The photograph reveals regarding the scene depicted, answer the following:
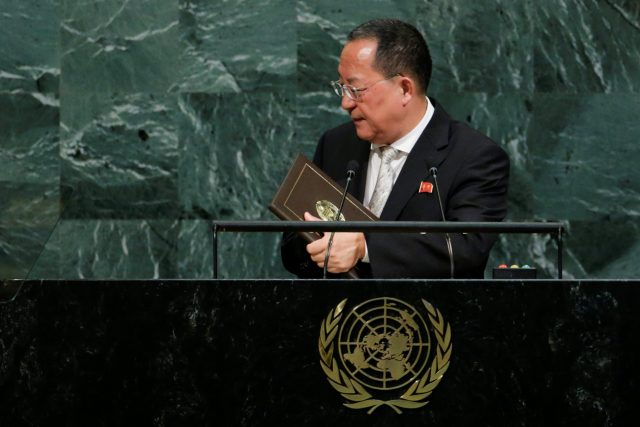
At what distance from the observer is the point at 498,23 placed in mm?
6262

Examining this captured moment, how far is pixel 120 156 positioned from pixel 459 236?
2.51 metres

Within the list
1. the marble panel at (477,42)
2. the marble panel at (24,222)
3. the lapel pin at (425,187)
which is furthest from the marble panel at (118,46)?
the lapel pin at (425,187)

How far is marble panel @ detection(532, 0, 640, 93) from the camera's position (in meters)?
6.31

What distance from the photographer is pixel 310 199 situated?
13.7ft

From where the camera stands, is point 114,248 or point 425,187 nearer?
point 425,187

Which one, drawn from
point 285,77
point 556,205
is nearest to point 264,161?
point 285,77

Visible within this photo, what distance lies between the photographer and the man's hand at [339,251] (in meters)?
4.03

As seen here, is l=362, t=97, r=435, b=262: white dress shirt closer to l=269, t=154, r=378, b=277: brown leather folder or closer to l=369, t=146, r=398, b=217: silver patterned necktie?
l=369, t=146, r=398, b=217: silver patterned necktie

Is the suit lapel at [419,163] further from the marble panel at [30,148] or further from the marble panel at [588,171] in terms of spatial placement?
the marble panel at [30,148]
